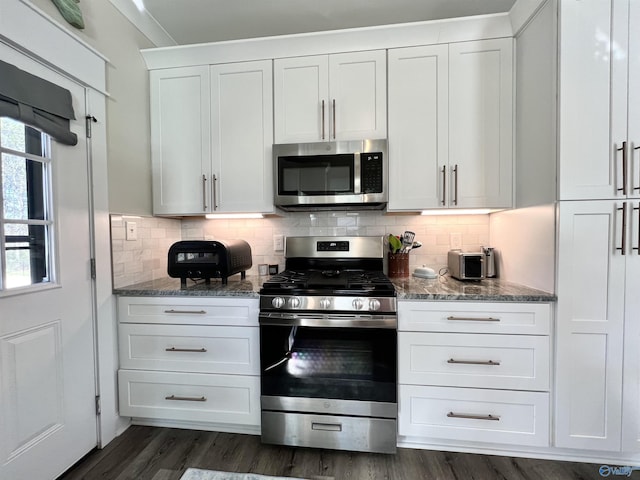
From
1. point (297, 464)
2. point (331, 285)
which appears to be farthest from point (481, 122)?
point (297, 464)

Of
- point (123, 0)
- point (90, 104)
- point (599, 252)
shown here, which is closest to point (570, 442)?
point (599, 252)

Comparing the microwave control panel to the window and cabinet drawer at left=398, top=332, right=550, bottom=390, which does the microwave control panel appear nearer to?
cabinet drawer at left=398, top=332, right=550, bottom=390

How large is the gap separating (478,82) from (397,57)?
0.53 meters

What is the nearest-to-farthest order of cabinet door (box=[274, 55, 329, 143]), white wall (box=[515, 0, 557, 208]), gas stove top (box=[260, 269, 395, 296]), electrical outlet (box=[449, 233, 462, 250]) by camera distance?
white wall (box=[515, 0, 557, 208]) → gas stove top (box=[260, 269, 395, 296]) → cabinet door (box=[274, 55, 329, 143]) → electrical outlet (box=[449, 233, 462, 250])

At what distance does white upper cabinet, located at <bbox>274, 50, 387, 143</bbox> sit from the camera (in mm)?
1817

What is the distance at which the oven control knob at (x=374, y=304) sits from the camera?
4.94 feet

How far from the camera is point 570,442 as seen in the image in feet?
4.68

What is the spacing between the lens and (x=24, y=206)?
1.28 meters

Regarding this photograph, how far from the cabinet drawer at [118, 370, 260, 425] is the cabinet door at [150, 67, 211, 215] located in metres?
1.10

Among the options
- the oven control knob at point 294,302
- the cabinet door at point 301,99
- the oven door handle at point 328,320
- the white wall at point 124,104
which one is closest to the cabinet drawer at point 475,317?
the oven door handle at point 328,320

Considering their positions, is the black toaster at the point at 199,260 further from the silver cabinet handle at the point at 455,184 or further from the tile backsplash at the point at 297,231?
the silver cabinet handle at the point at 455,184

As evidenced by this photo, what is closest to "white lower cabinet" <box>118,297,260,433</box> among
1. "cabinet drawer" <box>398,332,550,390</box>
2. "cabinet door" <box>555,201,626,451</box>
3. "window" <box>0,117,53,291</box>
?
"window" <box>0,117,53,291</box>

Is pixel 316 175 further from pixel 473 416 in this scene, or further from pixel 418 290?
pixel 473 416

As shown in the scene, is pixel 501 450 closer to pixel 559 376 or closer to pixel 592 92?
pixel 559 376
